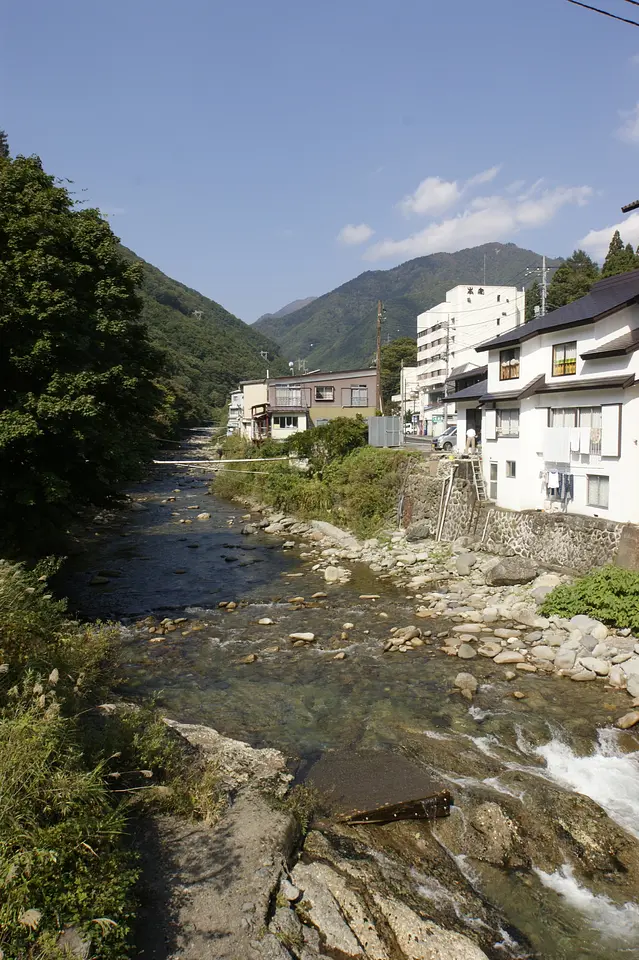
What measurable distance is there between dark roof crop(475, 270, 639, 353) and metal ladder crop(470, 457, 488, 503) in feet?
15.7

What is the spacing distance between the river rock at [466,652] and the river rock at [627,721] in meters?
3.66

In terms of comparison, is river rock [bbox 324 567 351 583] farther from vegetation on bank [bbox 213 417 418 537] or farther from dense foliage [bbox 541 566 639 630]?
dense foliage [bbox 541 566 639 630]

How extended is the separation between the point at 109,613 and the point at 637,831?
1404 centimetres

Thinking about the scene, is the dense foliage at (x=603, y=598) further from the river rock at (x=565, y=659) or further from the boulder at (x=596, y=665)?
the boulder at (x=596, y=665)

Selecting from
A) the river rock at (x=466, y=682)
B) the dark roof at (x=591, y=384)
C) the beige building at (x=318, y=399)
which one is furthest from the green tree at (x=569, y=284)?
the river rock at (x=466, y=682)

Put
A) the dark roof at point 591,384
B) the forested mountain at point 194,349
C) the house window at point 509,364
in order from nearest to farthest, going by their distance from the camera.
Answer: the dark roof at point 591,384
the house window at point 509,364
the forested mountain at point 194,349

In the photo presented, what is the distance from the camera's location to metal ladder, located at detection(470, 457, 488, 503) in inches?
917

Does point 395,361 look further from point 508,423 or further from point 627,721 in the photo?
point 627,721

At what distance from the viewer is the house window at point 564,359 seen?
61.2ft

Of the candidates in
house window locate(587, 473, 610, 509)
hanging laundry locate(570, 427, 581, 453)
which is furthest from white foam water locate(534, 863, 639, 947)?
hanging laundry locate(570, 427, 581, 453)

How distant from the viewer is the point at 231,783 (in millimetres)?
7676

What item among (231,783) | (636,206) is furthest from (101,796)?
(636,206)

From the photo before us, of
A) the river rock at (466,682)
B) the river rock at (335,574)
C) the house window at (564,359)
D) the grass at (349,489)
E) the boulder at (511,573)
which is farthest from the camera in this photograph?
the grass at (349,489)

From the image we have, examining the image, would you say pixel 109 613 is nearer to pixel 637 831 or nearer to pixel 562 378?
pixel 637 831
